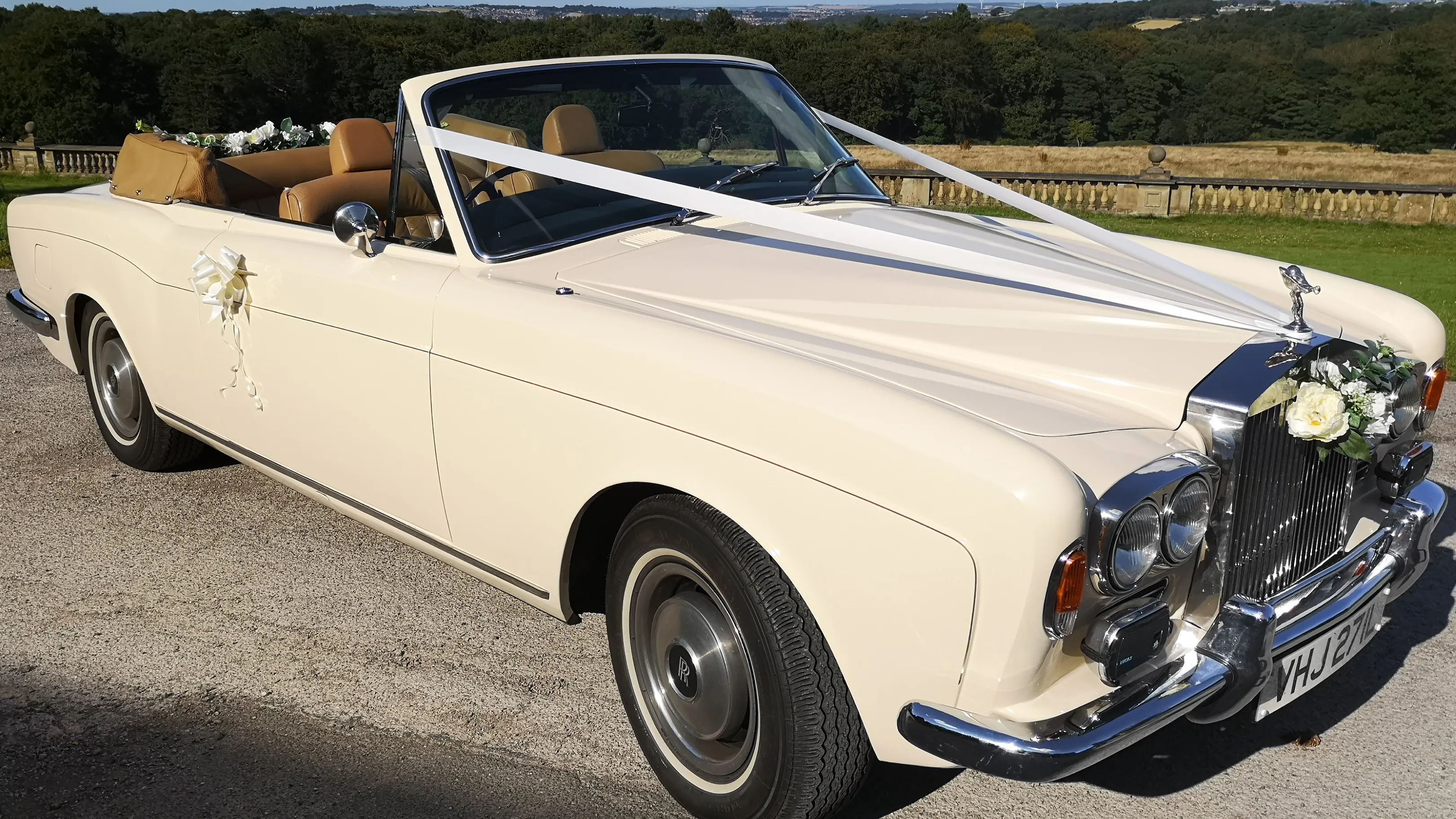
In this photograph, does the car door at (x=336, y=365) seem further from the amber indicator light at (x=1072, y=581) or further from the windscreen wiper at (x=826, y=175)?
the amber indicator light at (x=1072, y=581)

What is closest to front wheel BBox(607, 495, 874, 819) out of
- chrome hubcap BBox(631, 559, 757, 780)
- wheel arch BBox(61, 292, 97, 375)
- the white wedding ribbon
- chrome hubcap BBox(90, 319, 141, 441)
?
chrome hubcap BBox(631, 559, 757, 780)

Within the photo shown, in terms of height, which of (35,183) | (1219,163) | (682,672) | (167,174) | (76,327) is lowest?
(1219,163)

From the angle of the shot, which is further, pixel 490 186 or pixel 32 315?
pixel 32 315

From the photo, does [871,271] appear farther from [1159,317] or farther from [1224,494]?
[1224,494]

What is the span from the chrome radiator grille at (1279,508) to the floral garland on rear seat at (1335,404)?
4 cm

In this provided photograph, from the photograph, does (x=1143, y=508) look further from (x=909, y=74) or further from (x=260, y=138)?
(x=909, y=74)

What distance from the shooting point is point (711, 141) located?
391 cm

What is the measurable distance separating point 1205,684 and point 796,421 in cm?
98

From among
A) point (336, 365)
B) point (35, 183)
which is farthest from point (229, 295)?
point (35, 183)

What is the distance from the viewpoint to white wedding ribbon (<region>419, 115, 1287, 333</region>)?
2.94 metres

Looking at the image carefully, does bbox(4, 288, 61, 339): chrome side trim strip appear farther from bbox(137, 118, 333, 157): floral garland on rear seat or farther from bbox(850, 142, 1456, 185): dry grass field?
bbox(850, 142, 1456, 185): dry grass field

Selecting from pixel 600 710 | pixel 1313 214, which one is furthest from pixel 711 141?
pixel 1313 214

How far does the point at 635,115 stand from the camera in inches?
150

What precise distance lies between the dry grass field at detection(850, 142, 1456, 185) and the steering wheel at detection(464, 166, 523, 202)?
23.4 m
